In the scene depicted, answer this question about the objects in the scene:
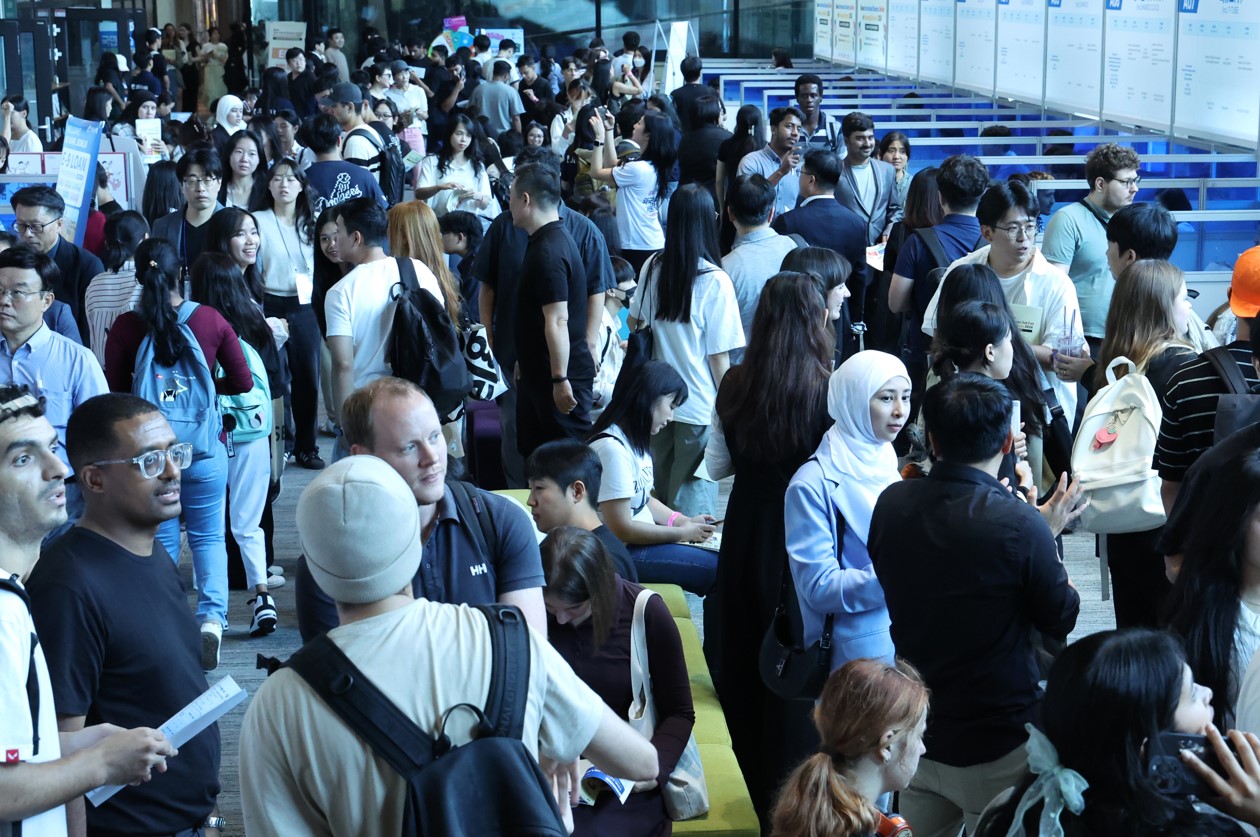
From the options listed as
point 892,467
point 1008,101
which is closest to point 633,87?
point 1008,101

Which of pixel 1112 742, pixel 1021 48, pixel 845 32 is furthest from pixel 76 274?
pixel 845 32

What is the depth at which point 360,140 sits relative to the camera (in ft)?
28.9

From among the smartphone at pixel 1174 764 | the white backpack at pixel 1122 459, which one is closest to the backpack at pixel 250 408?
the white backpack at pixel 1122 459

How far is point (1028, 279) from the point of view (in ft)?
16.6

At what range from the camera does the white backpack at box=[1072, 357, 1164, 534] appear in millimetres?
3941

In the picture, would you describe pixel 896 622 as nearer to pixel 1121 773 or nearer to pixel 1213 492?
pixel 1213 492

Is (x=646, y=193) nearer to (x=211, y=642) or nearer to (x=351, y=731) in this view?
(x=211, y=642)

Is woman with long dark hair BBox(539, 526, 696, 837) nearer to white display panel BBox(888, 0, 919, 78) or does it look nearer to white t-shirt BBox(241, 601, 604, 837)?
white t-shirt BBox(241, 601, 604, 837)

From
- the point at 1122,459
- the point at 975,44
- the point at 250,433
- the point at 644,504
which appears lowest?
the point at 644,504

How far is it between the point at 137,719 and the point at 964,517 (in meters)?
1.71

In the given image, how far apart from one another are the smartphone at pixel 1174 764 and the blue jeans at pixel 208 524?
3804 mm

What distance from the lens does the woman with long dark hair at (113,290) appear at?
5.90m

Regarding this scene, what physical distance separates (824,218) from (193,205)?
9.94 feet

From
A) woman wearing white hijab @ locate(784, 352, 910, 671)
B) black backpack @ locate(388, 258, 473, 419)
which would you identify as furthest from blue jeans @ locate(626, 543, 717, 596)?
woman wearing white hijab @ locate(784, 352, 910, 671)
